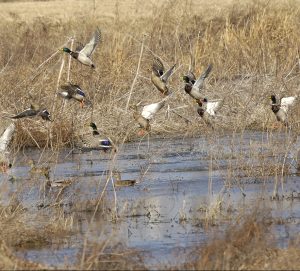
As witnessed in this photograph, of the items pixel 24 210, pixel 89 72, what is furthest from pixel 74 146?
pixel 24 210

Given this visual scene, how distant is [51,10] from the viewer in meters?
36.3

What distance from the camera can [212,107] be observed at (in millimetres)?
15906

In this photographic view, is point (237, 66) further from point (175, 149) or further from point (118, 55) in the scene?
point (175, 149)

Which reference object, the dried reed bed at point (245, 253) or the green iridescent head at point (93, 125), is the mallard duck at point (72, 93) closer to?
the green iridescent head at point (93, 125)

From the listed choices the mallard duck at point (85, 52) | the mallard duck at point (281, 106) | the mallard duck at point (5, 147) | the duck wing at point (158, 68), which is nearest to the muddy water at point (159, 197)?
the mallard duck at point (5, 147)

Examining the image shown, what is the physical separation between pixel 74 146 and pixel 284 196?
5141 millimetres

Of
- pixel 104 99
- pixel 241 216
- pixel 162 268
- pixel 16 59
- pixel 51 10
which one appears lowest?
pixel 162 268

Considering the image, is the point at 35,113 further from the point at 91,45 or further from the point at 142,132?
the point at 142,132

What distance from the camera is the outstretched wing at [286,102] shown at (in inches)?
570

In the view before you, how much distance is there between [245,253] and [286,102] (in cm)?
724

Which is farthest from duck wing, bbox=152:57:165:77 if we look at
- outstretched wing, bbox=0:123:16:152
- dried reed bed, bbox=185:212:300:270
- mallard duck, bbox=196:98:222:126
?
dried reed bed, bbox=185:212:300:270

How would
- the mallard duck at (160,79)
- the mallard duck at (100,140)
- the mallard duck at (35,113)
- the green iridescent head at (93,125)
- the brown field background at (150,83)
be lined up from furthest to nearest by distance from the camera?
the brown field background at (150,83) < the mallard duck at (160,79) < the green iridescent head at (93,125) < the mallard duck at (100,140) < the mallard duck at (35,113)

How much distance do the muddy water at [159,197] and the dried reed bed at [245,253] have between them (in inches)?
21.4

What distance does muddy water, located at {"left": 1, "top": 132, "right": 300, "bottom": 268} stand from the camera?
30.7 ft
